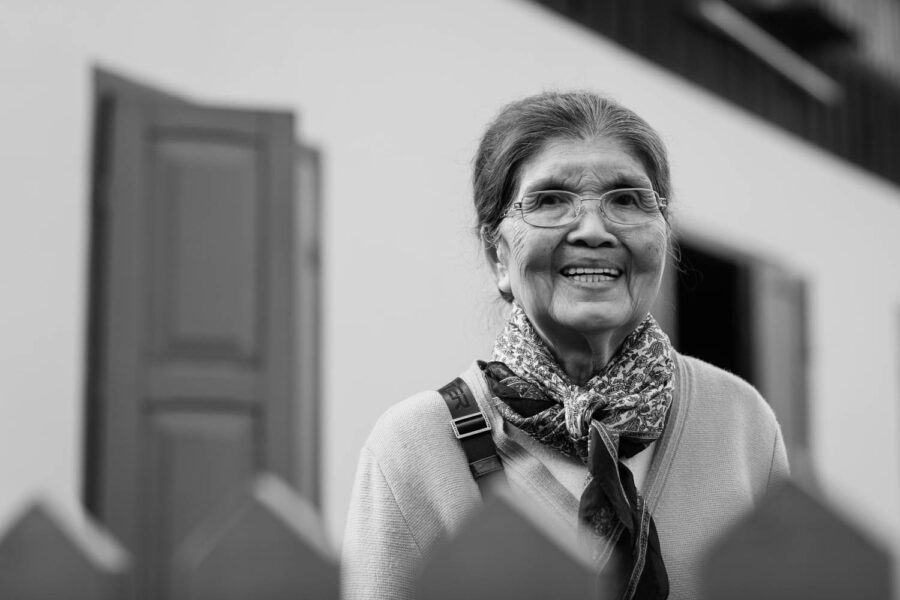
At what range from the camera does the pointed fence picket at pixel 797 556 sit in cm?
116

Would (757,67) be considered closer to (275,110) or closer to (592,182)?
(275,110)

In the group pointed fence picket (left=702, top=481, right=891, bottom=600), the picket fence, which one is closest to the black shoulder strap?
the picket fence

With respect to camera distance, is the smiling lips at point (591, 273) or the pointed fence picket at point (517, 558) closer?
the pointed fence picket at point (517, 558)

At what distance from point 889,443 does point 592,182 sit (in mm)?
7869

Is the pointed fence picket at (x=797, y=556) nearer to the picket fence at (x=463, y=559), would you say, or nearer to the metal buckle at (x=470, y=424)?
the picket fence at (x=463, y=559)

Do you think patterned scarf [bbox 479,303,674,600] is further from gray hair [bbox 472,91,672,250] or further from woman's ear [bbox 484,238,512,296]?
gray hair [bbox 472,91,672,250]

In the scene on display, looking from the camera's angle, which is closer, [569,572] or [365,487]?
[569,572]

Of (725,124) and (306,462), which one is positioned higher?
(725,124)

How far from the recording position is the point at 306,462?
17.5ft

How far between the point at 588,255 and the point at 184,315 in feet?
8.93

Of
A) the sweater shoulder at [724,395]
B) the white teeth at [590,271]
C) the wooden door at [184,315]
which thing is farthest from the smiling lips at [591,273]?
the wooden door at [184,315]

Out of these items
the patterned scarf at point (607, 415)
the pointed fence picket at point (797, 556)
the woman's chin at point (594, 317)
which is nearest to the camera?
the pointed fence picket at point (797, 556)

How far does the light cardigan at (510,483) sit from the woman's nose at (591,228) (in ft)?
0.91

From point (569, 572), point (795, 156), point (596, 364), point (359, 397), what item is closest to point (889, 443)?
point (795, 156)
